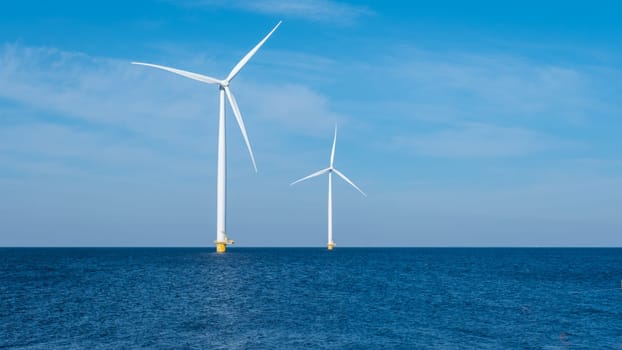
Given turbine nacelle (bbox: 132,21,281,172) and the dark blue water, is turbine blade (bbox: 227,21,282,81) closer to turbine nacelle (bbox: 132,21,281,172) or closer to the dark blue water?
turbine nacelle (bbox: 132,21,281,172)

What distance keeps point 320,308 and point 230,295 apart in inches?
645

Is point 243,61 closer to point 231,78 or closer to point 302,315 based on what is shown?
point 231,78

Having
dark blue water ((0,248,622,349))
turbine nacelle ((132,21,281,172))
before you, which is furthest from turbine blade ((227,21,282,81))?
dark blue water ((0,248,622,349))

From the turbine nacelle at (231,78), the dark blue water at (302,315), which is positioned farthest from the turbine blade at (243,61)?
the dark blue water at (302,315)

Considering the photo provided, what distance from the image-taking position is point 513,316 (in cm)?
6228

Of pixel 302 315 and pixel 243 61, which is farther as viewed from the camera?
pixel 243 61

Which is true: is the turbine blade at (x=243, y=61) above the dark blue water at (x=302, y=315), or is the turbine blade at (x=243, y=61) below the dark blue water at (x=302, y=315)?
above

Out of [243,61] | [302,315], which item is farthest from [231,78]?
[302,315]

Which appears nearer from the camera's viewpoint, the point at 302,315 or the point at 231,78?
the point at 302,315

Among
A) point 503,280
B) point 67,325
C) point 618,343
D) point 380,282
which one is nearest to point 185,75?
point 380,282

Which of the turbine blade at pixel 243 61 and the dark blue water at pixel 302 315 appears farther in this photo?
the turbine blade at pixel 243 61

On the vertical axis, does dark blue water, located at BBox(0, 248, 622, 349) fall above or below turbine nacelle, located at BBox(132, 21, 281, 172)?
below

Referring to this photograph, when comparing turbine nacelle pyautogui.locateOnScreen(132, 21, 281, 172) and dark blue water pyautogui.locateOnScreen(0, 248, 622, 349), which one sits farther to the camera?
turbine nacelle pyautogui.locateOnScreen(132, 21, 281, 172)

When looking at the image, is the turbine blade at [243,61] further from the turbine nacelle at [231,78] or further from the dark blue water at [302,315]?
the dark blue water at [302,315]
